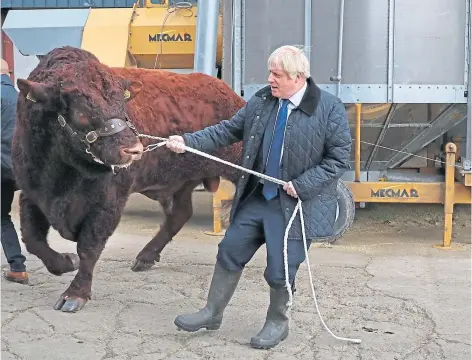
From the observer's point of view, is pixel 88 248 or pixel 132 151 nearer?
pixel 132 151

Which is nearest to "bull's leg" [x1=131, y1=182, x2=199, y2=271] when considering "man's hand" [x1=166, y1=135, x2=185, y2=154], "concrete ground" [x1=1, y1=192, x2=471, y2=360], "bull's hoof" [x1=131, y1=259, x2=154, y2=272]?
"bull's hoof" [x1=131, y1=259, x2=154, y2=272]

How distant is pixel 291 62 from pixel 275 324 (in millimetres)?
1580

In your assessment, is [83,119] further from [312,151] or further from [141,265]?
[141,265]

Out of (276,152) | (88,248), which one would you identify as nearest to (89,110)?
(88,248)

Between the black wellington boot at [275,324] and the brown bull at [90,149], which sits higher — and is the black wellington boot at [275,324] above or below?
below

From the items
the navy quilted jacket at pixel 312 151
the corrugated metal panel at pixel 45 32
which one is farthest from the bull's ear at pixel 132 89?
the corrugated metal panel at pixel 45 32

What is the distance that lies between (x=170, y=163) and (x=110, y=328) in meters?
1.70

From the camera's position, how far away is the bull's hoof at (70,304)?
195 inches

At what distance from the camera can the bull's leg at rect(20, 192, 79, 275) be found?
526 cm

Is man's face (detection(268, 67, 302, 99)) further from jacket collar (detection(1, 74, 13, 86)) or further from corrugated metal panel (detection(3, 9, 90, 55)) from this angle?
corrugated metal panel (detection(3, 9, 90, 55))

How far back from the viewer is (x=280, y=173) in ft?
14.1

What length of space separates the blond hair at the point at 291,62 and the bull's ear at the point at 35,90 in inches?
56.8

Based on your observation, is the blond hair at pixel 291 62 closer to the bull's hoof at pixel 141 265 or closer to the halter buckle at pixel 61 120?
the halter buckle at pixel 61 120

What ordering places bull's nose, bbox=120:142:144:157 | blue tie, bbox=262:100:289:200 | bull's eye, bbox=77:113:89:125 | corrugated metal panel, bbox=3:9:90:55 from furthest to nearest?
corrugated metal panel, bbox=3:9:90:55 < bull's eye, bbox=77:113:89:125 < bull's nose, bbox=120:142:144:157 < blue tie, bbox=262:100:289:200
